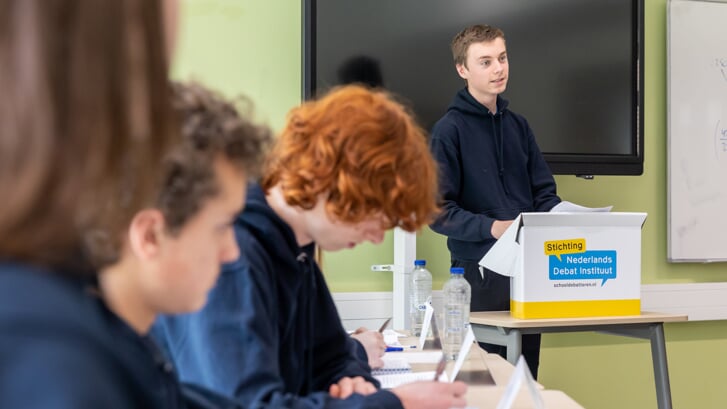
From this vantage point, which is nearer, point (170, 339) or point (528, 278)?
point (170, 339)

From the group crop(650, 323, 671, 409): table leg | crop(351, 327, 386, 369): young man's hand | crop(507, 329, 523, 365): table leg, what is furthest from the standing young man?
crop(351, 327, 386, 369): young man's hand

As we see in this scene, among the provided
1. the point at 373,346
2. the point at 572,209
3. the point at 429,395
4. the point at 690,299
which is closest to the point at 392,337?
the point at 373,346

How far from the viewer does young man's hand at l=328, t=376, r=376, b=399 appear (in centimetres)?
133

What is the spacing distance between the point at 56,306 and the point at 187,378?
672 mm

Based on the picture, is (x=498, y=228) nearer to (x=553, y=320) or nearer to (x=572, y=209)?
(x=572, y=209)

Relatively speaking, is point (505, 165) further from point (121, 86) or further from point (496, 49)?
point (121, 86)

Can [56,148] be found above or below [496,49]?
below

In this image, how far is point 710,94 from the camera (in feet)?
12.3

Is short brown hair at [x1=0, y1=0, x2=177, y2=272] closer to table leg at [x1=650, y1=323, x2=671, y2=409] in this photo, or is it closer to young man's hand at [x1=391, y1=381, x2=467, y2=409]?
young man's hand at [x1=391, y1=381, x2=467, y2=409]

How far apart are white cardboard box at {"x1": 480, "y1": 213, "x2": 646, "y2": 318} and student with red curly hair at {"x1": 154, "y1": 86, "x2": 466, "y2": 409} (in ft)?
3.98

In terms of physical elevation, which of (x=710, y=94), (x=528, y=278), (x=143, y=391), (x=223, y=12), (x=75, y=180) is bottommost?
(x=528, y=278)

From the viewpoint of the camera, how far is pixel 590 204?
12.0 feet

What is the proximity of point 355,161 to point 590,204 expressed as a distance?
270cm

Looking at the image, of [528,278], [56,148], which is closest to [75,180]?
[56,148]
